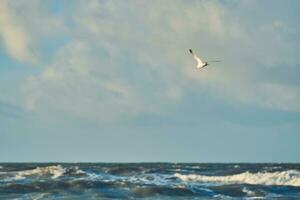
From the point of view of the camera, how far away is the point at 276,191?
5462 centimetres

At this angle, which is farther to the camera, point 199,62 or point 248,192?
point 248,192

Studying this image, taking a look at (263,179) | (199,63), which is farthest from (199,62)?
(263,179)

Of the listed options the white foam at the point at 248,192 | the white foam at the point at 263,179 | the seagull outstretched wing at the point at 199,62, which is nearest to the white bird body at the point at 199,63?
the seagull outstretched wing at the point at 199,62

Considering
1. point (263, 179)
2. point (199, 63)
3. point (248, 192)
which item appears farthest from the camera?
point (263, 179)

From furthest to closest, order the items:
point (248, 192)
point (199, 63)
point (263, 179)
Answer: point (263, 179), point (248, 192), point (199, 63)

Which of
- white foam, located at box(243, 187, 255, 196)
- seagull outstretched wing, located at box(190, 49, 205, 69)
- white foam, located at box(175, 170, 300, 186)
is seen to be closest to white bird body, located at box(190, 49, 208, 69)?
seagull outstretched wing, located at box(190, 49, 205, 69)

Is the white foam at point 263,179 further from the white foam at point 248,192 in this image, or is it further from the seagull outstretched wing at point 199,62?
the seagull outstretched wing at point 199,62

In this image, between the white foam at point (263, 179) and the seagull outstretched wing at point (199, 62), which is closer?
the seagull outstretched wing at point (199, 62)

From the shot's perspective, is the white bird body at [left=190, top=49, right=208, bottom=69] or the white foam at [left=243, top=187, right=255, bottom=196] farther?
the white foam at [left=243, top=187, right=255, bottom=196]

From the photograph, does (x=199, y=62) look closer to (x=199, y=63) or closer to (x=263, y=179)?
(x=199, y=63)

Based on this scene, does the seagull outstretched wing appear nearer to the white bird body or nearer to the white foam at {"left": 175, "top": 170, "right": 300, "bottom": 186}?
the white bird body

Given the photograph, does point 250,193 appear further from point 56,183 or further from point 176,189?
point 56,183

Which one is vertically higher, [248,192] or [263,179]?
[263,179]

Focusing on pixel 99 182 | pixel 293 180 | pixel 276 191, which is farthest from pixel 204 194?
pixel 293 180
